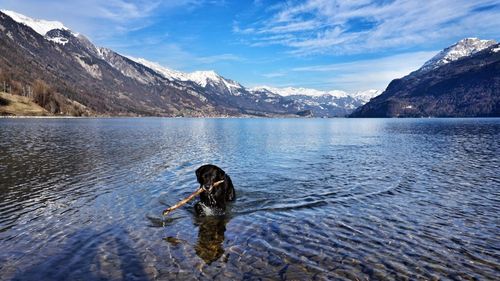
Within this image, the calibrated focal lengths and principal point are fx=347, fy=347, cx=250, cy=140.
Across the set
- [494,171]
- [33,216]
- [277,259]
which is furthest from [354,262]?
[494,171]

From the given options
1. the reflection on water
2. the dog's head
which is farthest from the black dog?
the reflection on water

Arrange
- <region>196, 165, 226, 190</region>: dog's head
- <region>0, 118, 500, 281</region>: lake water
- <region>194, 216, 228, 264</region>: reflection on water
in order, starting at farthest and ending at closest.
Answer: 1. <region>196, 165, 226, 190</region>: dog's head
2. <region>194, 216, 228, 264</region>: reflection on water
3. <region>0, 118, 500, 281</region>: lake water

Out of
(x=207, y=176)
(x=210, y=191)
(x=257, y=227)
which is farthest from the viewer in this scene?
(x=210, y=191)

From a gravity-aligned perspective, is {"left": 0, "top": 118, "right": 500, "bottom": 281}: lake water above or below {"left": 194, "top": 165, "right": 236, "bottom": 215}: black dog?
below

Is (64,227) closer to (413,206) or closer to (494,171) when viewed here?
(413,206)

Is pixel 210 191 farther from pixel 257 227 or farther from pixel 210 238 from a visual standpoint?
pixel 210 238

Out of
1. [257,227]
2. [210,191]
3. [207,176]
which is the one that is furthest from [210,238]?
[207,176]

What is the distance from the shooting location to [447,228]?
1853 cm

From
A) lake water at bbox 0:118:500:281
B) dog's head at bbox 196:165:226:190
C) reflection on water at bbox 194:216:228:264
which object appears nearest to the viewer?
lake water at bbox 0:118:500:281

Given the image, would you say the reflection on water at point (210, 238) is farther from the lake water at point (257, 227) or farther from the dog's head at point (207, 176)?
the dog's head at point (207, 176)

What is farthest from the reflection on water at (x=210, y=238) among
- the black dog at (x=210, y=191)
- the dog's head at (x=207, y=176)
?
the dog's head at (x=207, y=176)

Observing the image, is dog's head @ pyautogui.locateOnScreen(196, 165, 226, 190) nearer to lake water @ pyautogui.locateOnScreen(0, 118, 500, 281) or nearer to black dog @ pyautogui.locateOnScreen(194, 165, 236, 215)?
black dog @ pyautogui.locateOnScreen(194, 165, 236, 215)

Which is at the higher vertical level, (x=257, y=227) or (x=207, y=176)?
(x=207, y=176)

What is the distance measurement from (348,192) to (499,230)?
1102 cm
